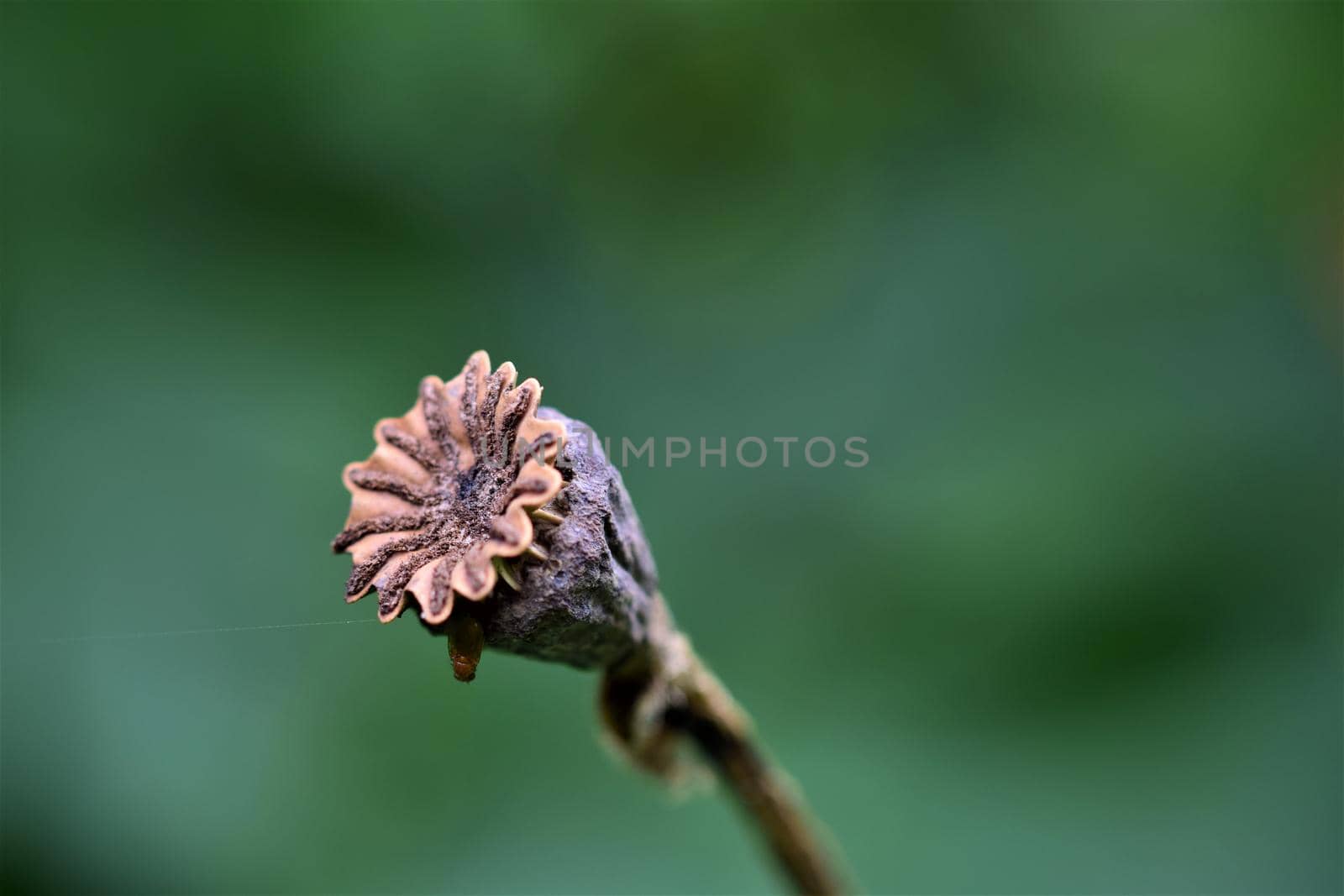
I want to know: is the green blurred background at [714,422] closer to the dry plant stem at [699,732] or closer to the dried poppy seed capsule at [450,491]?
the dry plant stem at [699,732]

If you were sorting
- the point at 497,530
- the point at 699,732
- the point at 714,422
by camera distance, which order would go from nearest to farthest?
the point at 497,530 → the point at 699,732 → the point at 714,422

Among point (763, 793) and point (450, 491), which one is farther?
point (763, 793)

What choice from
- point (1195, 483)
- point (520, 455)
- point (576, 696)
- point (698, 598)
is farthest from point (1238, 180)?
point (520, 455)

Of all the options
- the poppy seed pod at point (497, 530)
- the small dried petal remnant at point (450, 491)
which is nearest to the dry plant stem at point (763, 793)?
the poppy seed pod at point (497, 530)

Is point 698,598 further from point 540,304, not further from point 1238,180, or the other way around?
point 1238,180

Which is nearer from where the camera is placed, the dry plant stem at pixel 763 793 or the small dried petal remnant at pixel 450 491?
the small dried petal remnant at pixel 450 491

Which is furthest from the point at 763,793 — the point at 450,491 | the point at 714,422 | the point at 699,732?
the point at 714,422

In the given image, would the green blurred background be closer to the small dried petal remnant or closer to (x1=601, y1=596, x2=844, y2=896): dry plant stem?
(x1=601, y1=596, x2=844, y2=896): dry plant stem

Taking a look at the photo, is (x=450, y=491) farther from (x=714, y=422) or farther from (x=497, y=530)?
(x=714, y=422)

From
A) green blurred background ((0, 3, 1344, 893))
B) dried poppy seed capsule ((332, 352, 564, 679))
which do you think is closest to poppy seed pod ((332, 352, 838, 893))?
dried poppy seed capsule ((332, 352, 564, 679))
